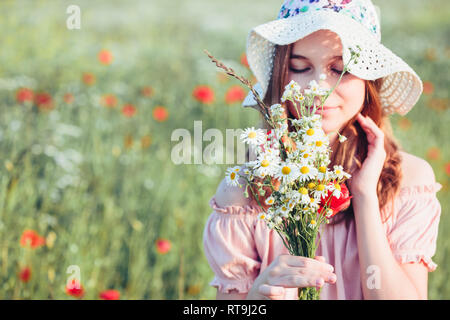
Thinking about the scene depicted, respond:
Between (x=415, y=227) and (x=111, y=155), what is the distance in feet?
6.47

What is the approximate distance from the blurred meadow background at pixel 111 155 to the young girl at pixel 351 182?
0.32 meters

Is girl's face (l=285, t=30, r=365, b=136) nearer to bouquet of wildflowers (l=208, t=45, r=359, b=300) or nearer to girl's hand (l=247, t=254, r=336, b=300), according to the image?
bouquet of wildflowers (l=208, t=45, r=359, b=300)

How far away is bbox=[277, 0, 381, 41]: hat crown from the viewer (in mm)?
1487

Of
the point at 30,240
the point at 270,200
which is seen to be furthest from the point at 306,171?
the point at 30,240

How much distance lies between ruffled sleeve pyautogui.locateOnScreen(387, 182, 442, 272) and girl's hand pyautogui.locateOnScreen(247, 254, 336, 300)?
429 millimetres

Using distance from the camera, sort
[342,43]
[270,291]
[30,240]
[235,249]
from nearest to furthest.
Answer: [270,291] → [342,43] → [235,249] → [30,240]

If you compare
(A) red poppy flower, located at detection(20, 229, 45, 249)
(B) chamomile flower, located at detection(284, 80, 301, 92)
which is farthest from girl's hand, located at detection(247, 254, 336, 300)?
(A) red poppy flower, located at detection(20, 229, 45, 249)

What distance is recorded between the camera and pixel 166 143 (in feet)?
10.8

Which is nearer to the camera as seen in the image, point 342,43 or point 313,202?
point 313,202

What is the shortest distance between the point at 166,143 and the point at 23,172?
1.05 m

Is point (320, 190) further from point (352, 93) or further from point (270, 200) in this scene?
point (352, 93)

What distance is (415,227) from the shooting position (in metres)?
1.52

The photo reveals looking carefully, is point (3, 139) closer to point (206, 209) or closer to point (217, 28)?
point (206, 209)

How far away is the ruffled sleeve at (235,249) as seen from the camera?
5.23 ft
